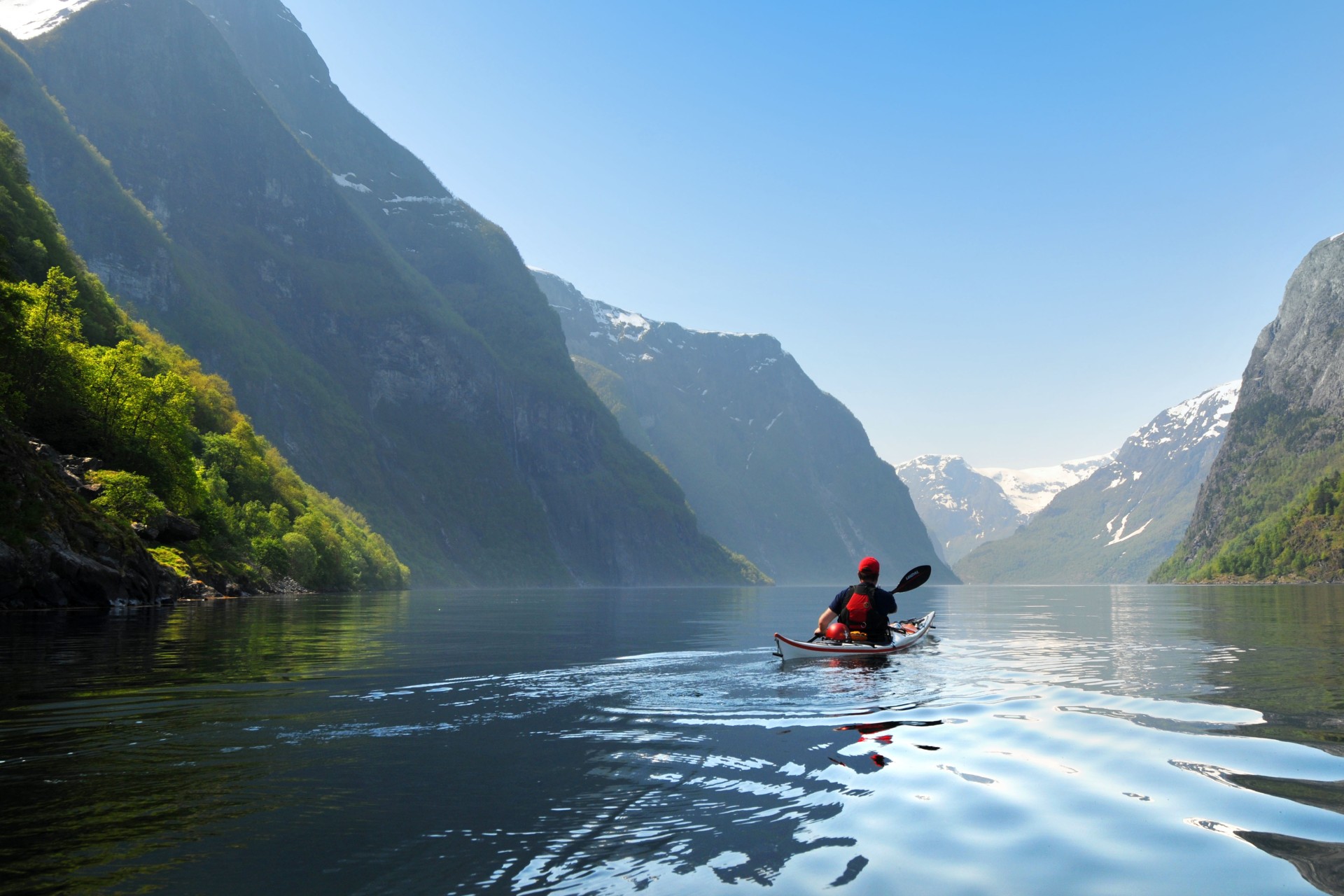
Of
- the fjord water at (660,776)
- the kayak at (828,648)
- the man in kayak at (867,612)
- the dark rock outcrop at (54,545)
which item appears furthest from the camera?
the dark rock outcrop at (54,545)

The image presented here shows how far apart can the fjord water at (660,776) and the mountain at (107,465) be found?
2232cm

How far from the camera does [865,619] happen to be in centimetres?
2533

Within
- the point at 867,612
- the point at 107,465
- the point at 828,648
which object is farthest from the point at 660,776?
the point at 107,465

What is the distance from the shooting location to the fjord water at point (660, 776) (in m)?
7.11

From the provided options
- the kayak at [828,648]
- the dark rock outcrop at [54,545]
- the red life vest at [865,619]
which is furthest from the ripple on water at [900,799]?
the dark rock outcrop at [54,545]

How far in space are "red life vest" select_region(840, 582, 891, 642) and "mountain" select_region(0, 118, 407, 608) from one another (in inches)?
1522

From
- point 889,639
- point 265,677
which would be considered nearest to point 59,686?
point 265,677

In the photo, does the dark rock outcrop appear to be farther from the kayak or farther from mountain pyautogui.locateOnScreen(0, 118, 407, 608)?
the kayak

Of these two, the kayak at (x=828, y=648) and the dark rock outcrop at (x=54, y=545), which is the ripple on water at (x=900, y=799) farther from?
the dark rock outcrop at (x=54, y=545)

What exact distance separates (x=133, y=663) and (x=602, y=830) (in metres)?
18.4

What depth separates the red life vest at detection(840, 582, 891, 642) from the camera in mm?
25312

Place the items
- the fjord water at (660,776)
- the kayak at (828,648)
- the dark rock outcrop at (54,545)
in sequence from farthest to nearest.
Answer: the dark rock outcrop at (54,545)
the kayak at (828,648)
the fjord water at (660,776)

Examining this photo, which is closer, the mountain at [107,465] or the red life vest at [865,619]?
the red life vest at [865,619]

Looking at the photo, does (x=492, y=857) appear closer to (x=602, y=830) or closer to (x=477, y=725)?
(x=602, y=830)
